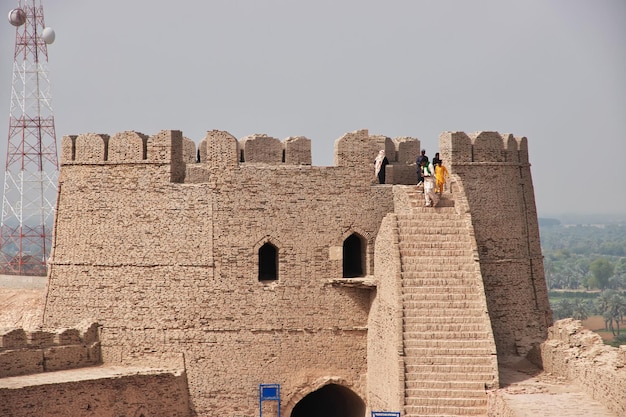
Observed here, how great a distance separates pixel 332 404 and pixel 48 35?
45.5ft

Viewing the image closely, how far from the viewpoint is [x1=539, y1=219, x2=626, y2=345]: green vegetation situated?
2961 inches

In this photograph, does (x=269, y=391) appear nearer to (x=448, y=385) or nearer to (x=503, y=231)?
(x=448, y=385)

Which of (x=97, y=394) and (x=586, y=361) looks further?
(x=97, y=394)

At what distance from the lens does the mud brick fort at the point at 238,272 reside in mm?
22703

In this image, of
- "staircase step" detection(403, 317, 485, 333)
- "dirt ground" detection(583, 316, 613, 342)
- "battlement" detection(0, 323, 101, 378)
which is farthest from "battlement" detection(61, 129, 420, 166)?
"dirt ground" detection(583, 316, 613, 342)

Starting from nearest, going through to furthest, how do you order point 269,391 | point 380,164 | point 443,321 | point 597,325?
1. point 443,321
2. point 269,391
3. point 380,164
4. point 597,325

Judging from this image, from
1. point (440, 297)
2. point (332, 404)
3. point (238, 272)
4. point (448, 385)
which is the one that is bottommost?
point (332, 404)

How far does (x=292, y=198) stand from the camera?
76.2 ft

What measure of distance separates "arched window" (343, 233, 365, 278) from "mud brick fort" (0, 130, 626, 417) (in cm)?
27

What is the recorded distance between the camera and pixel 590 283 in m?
108

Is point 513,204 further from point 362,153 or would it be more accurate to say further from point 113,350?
point 113,350

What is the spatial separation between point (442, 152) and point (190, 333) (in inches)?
262

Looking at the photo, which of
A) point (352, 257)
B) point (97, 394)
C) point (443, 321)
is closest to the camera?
point (443, 321)

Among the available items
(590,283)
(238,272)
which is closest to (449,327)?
(238,272)
